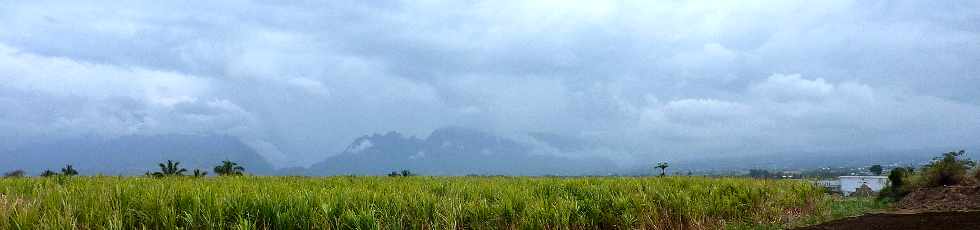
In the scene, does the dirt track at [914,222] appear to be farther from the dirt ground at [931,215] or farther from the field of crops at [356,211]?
the field of crops at [356,211]

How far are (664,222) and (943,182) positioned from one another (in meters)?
17.6

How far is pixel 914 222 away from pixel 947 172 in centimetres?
1343

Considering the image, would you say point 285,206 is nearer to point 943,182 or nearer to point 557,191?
point 557,191

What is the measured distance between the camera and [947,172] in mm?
23250

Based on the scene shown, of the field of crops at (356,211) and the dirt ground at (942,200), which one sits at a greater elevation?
the field of crops at (356,211)

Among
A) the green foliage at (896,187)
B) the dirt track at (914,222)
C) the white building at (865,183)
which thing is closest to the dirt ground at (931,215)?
the dirt track at (914,222)

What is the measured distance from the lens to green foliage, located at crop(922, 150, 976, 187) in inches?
910

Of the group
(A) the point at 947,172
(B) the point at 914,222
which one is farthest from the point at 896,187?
(B) the point at 914,222

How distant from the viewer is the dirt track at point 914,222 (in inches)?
474

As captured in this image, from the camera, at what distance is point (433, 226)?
10273 millimetres

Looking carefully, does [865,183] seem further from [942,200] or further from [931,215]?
[931,215]

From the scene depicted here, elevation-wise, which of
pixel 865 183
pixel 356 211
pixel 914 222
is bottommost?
pixel 914 222

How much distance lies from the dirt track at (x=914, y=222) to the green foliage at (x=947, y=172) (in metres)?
10.5

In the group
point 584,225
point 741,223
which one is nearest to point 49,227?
point 584,225
